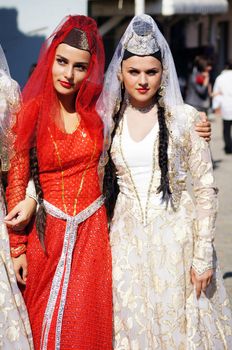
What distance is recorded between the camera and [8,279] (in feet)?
12.4

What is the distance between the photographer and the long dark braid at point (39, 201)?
386 cm

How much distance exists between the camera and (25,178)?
3.87m

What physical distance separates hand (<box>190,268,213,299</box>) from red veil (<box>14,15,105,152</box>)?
0.79 metres

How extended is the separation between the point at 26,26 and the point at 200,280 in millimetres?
8895

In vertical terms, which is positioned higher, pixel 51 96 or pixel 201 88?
pixel 51 96

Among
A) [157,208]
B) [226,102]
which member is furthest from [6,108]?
[226,102]

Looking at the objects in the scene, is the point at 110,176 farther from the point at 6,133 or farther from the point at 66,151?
the point at 6,133

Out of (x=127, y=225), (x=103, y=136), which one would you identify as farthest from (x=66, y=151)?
(x=127, y=225)

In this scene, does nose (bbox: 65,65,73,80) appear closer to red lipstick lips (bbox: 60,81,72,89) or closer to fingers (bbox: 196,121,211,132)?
red lipstick lips (bbox: 60,81,72,89)

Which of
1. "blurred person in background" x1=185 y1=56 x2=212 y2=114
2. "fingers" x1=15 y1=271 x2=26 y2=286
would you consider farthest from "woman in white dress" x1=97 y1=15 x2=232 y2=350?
"blurred person in background" x1=185 y1=56 x2=212 y2=114

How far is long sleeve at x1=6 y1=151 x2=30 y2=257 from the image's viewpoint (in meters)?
3.84

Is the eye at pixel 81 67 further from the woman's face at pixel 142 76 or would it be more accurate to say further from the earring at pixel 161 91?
the earring at pixel 161 91

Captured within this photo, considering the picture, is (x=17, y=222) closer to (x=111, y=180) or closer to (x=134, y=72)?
(x=111, y=180)

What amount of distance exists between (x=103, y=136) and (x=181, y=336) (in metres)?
1.02
